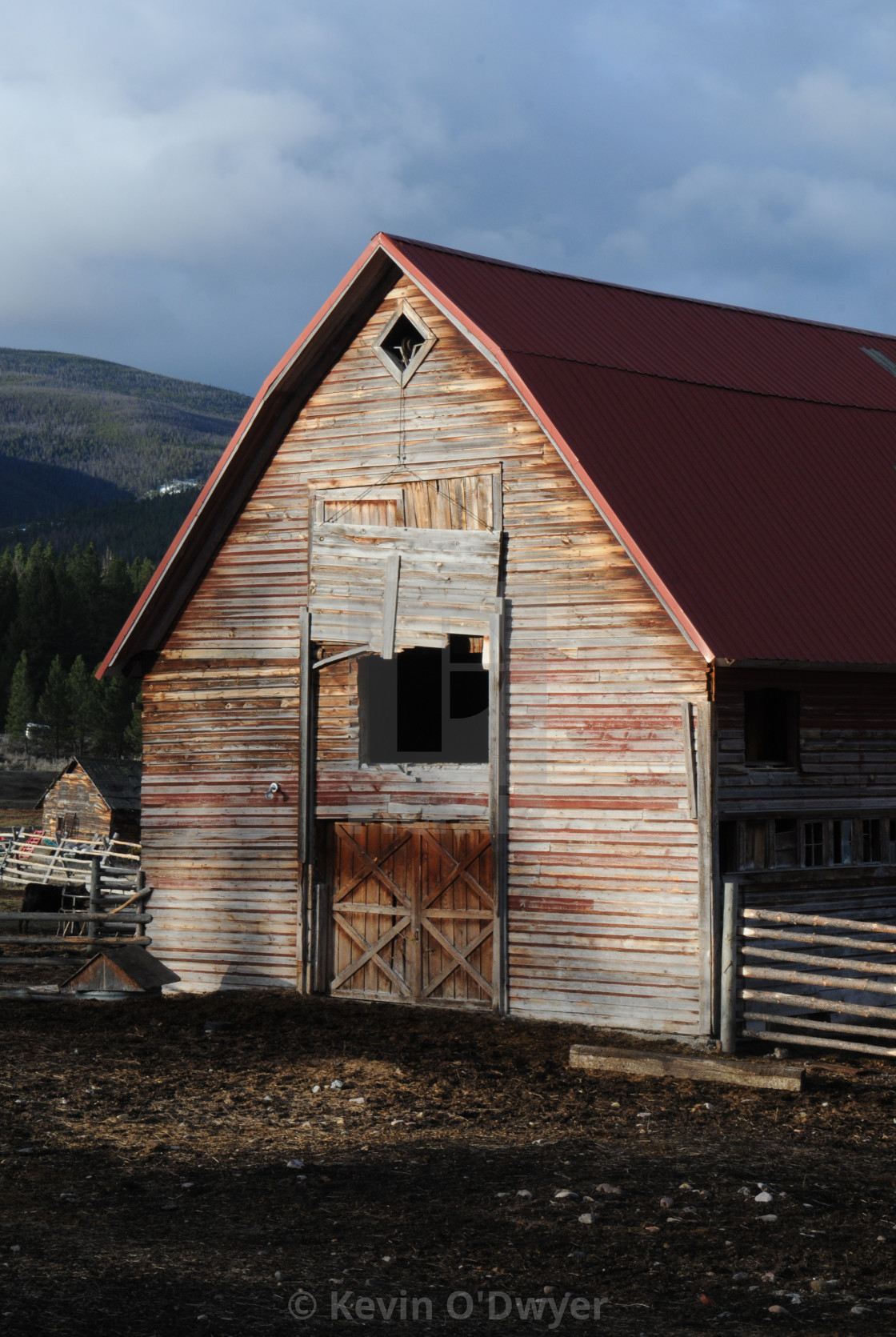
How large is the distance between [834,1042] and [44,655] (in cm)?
11745

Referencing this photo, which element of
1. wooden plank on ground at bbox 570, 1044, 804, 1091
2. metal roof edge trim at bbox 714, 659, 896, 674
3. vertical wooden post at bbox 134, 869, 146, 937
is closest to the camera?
wooden plank on ground at bbox 570, 1044, 804, 1091

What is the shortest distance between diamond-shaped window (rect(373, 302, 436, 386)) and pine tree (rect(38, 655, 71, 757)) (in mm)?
91368

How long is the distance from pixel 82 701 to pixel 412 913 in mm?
92387

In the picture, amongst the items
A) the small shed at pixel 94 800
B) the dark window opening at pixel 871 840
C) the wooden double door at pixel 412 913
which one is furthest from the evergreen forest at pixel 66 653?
the dark window opening at pixel 871 840

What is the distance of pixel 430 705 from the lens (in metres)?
22.6

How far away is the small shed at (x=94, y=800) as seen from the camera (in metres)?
55.3

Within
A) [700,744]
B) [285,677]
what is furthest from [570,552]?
[285,677]

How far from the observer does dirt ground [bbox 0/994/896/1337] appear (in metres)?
7.70

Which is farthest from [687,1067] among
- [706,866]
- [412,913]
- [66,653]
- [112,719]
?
[66,653]

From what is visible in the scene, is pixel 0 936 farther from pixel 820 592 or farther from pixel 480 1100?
pixel 820 592

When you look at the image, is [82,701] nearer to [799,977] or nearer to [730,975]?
[730,975]

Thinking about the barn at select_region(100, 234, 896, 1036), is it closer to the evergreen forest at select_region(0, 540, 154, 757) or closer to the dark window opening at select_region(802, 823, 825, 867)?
the dark window opening at select_region(802, 823, 825, 867)

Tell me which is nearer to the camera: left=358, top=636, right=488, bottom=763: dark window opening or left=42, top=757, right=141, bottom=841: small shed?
left=358, top=636, right=488, bottom=763: dark window opening

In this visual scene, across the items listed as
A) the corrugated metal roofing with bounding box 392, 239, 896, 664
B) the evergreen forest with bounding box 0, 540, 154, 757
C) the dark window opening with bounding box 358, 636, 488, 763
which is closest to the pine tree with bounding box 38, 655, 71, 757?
the evergreen forest with bounding box 0, 540, 154, 757
